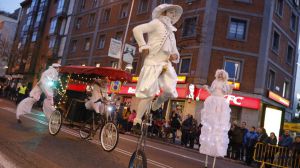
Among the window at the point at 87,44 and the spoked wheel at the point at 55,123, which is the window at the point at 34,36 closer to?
the window at the point at 87,44

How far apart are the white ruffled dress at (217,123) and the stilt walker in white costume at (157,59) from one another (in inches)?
139

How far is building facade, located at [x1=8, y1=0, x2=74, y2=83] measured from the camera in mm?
46844

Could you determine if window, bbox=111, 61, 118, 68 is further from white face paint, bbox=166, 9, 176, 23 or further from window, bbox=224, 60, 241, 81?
white face paint, bbox=166, 9, 176, 23

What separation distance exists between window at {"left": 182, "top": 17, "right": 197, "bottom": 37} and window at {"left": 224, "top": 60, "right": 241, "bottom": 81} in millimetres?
3522

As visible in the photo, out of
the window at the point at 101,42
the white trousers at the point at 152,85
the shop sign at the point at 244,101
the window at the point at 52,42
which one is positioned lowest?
the white trousers at the point at 152,85

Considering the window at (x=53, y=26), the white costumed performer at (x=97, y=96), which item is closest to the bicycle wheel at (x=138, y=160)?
the white costumed performer at (x=97, y=96)

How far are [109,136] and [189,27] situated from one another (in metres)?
20.7

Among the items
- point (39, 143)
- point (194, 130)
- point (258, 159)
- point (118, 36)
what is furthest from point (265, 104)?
point (39, 143)

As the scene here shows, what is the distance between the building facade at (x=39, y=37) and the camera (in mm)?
46844

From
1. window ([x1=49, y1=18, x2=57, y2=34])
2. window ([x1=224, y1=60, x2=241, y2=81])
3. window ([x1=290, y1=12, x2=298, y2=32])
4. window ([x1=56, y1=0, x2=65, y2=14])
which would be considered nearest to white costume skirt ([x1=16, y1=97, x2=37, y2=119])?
window ([x1=224, y1=60, x2=241, y2=81])

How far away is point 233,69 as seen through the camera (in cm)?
2570

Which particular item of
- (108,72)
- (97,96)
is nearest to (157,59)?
(108,72)

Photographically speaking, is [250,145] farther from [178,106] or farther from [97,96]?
[178,106]

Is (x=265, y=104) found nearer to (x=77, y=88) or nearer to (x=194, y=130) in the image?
(x=194, y=130)
